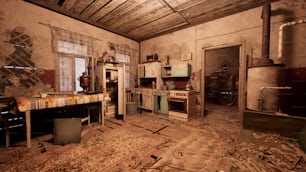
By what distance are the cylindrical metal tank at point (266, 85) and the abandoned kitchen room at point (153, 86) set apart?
0.02 m

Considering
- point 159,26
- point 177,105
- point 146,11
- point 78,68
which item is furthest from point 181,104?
point 78,68

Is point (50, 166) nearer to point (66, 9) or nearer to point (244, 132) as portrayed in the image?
point (244, 132)

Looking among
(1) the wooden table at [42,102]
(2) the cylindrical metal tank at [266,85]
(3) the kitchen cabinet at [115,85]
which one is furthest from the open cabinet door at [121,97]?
(2) the cylindrical metal tank at [266,85]

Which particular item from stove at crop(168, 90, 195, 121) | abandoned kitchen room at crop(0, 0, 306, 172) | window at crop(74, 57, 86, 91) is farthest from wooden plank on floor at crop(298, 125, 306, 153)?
window at crop(74, 57, 86, 91)

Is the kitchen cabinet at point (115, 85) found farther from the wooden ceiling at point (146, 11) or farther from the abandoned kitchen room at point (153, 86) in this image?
the wooden ceiling at point (146, 11)

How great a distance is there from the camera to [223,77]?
7.05m

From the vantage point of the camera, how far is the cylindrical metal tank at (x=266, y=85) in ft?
8.40

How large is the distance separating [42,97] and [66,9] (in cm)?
248

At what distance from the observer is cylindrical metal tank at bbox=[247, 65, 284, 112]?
2.56m

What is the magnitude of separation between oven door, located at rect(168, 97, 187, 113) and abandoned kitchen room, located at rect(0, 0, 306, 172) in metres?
0.03

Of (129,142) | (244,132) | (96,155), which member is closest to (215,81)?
(244,132)

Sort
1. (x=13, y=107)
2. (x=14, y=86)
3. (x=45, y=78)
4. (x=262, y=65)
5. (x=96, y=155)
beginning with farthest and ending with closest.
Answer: (x=45, y=78) < (x=14, y=86) < (x=262, y=65) < (x=13, y=107) < (x=96, y=155)

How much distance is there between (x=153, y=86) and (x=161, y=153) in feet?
10.8

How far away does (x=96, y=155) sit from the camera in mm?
2109
